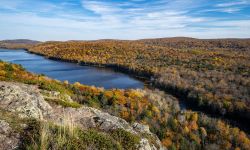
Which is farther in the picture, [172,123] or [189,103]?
[189,103]

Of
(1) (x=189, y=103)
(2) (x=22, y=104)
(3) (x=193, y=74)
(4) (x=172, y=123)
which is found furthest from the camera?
(3) (x=193, y=74)

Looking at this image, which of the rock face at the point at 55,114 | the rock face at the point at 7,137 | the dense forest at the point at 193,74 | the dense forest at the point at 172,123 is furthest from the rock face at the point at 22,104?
the dense forest at the point at 193,74

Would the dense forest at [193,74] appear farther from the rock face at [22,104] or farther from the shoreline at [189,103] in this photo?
the rock face at [22,104]

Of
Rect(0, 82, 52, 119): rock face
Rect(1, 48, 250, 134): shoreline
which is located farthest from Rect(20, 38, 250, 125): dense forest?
Rect(0, 82, 52, 119): rock face

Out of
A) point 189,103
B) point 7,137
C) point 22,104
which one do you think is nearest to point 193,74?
point 189,103

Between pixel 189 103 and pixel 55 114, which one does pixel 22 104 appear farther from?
pixel 189 103

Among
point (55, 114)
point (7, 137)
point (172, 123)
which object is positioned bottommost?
point (172, 123)

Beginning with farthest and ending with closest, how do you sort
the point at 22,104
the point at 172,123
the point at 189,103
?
1. the point at 189,103
2. the point at 172,123
3. the point at 22,104

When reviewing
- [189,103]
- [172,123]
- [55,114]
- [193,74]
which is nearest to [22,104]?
[55,114]

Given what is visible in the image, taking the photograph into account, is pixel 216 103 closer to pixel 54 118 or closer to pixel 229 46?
pixel 54 118

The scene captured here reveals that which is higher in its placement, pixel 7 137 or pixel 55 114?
pixel 7 137
